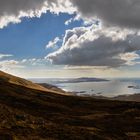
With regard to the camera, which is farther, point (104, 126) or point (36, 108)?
point (36, 108)

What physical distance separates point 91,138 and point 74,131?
4123 millimetres

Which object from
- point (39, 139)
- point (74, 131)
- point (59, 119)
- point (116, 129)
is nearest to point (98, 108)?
point (59, 119)

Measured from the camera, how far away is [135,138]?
47062 mm

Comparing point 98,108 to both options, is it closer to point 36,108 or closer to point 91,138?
point 36,108

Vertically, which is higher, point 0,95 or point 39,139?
point 0,95

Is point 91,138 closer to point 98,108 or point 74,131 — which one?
point 74,131

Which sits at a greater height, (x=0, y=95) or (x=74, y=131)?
(x=0, y=95)

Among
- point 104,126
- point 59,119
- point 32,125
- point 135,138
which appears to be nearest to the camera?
point 135,138

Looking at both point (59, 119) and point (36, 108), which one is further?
point (36, 108)

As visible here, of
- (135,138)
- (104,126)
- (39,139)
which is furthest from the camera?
(104,126)

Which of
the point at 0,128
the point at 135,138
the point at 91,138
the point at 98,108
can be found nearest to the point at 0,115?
the point at 0,128

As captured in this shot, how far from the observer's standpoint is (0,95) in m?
83.2

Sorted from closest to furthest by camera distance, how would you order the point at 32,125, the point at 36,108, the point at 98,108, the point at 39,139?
the point at 39,139 → the point at 32,125 → the point at 36,108 → the point at 98,108

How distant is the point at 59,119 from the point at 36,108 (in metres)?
14.7
